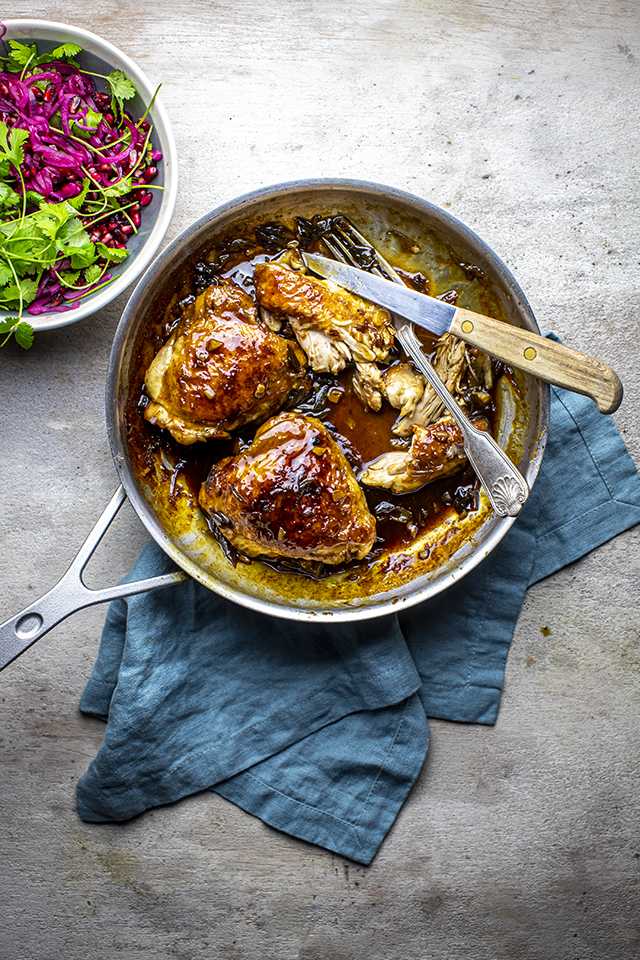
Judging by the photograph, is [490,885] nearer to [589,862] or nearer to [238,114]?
[589,862]

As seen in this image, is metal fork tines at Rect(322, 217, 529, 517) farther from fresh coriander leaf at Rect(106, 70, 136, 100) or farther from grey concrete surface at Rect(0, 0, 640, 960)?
fresh coriander leaf at Rect(106, 70, 136, 100)

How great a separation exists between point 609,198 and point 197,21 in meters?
2.44

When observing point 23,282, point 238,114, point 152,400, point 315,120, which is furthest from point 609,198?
point 23,282

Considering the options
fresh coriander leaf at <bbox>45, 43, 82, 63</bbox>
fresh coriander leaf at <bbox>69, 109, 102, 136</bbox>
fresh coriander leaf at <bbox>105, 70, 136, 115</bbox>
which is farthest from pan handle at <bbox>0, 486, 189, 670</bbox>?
fresh coriander leaf at <bbox>45, 43, 82, 63</bbox>

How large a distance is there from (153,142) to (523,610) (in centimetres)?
310

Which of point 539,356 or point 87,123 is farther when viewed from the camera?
point 87,123

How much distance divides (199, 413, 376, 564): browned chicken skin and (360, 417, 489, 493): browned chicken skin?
0.17 m

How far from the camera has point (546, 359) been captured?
8.70 feet

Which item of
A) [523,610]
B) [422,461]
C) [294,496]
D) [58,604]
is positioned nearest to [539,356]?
[422,461]

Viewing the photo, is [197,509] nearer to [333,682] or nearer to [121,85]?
[333,682]

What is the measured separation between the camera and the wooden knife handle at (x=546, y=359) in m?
2.64

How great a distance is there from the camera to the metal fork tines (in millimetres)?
2758

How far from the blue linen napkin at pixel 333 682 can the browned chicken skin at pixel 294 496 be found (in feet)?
1.68

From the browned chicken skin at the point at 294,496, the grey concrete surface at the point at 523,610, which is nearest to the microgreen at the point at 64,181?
the grey concrete surface at the point at 523,610
